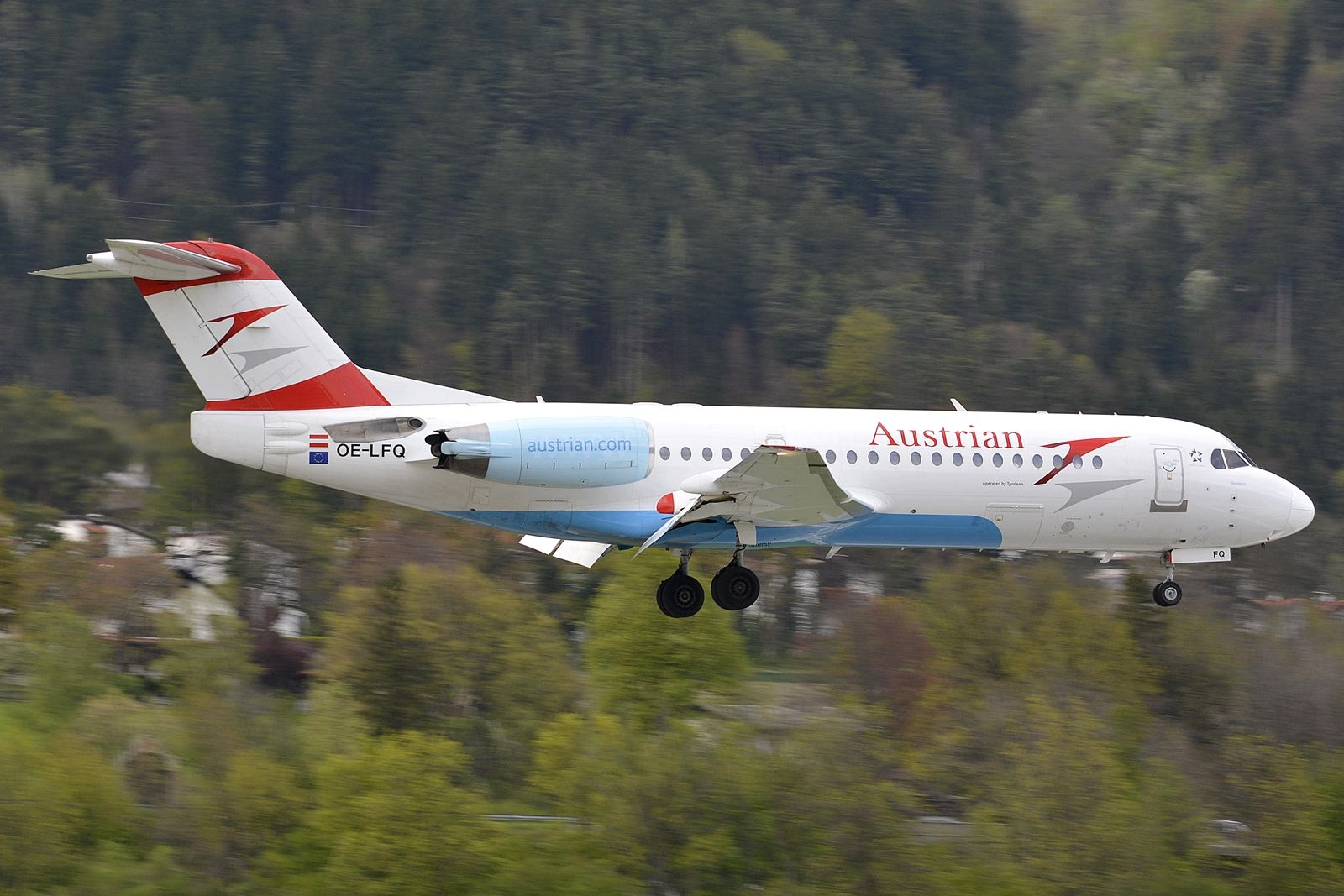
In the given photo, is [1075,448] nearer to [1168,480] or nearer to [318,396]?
[1168,480]

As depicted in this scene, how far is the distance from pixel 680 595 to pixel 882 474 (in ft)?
11.7

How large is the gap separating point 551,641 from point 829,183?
61.0 metres

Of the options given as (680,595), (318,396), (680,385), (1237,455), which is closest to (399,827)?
(680,595)

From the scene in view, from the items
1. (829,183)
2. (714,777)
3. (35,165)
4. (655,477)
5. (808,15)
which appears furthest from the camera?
(808,15)

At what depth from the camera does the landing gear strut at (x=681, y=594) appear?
26.5 meters

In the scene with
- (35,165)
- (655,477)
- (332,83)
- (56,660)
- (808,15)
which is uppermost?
(808,15)

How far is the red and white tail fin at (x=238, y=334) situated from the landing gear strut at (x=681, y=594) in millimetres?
5520

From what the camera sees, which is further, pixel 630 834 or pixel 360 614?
pixel 360 614

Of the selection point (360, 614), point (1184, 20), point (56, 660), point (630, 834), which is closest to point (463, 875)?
point (630, 834)

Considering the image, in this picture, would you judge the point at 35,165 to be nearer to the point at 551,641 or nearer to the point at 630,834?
the point at 551,641

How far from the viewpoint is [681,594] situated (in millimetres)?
26469

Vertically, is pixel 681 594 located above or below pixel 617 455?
below

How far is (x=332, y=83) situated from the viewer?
109m

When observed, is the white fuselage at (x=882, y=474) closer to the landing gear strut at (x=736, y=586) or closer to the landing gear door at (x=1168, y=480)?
the landing gear door at (x=1168, y=480)
